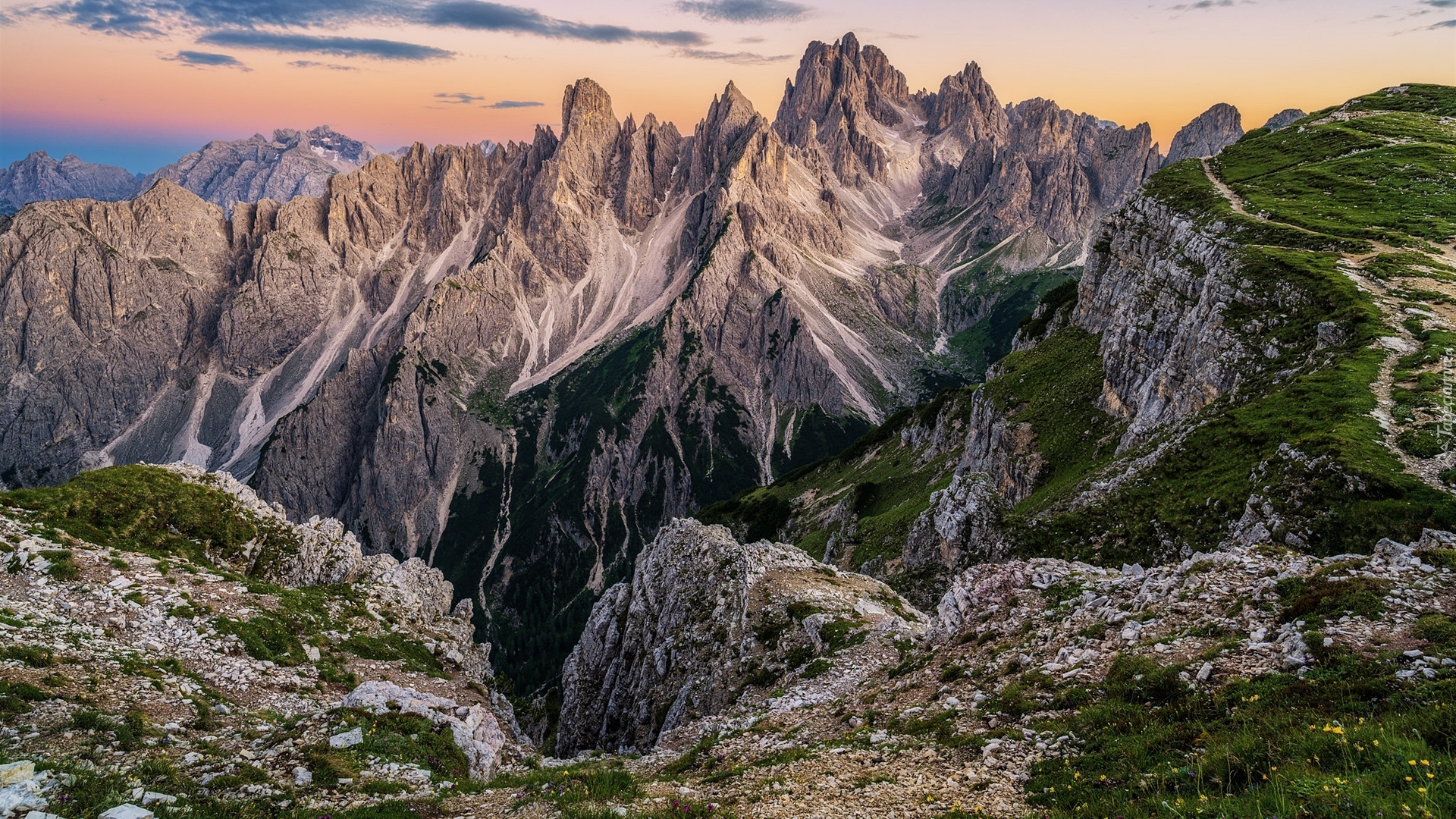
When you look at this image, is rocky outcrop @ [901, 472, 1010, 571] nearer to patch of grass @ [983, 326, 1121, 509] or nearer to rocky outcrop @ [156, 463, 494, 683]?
patch of grass @ [983, 326, 1121, 509]

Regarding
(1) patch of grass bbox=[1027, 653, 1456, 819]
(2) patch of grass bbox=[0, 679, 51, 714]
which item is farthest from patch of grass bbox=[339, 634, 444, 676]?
(1) patch of grass bbox=[1027, 653, 1456, 819]

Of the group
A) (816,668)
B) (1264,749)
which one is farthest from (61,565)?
(1264,749)

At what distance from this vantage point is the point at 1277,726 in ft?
38.0

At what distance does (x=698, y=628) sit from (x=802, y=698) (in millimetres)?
14039

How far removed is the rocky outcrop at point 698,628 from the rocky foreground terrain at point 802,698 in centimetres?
39

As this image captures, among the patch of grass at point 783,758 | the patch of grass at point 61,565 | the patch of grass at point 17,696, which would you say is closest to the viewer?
the patch of grass at point 17,696

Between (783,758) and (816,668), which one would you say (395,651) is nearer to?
(816,668)

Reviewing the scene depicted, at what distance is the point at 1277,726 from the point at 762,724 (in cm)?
1770

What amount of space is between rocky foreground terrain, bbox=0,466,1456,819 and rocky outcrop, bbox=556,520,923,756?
0.39 m

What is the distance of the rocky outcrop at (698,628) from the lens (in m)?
33.9

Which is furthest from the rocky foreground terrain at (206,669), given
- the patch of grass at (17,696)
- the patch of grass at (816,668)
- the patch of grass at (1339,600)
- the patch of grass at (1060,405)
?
the patch of grass at (1060,405)

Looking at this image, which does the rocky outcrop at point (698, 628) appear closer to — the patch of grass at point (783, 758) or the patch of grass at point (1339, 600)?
the patch of grass at point (783, 758)

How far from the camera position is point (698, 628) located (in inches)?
1577

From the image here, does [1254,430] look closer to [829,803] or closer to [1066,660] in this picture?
[1066,660]
